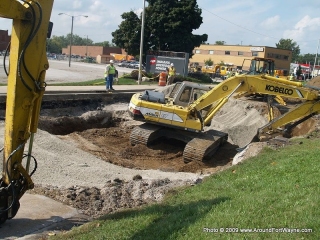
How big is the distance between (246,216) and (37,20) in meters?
3.77

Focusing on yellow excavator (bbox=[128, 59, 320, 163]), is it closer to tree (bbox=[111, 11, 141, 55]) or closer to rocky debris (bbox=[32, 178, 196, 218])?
rocky debris (bbox=[32, 178, 196, 218])

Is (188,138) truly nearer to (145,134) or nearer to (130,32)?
(145,134)

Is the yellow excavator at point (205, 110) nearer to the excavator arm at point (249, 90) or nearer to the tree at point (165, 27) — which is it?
the excavator arm at point (249, 90)

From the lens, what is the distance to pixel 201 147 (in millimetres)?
12844

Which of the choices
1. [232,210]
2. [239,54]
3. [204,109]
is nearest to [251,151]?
[204,109]

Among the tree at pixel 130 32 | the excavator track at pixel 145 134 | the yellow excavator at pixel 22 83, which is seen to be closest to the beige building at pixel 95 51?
the tree at pixel 130 32

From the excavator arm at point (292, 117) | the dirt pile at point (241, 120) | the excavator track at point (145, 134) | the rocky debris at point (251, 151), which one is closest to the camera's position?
the rocky debris at point (251, 151)

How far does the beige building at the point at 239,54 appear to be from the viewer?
71.3 metres

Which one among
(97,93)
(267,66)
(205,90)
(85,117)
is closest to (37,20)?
(205,90)

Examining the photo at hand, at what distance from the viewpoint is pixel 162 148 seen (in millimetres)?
14430

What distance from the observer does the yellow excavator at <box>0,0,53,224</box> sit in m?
5.88

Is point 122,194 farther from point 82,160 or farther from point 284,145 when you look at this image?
point 284,145

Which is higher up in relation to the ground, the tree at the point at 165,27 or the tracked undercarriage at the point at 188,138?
the tree at the point at 165,27

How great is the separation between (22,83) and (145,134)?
8.05m
